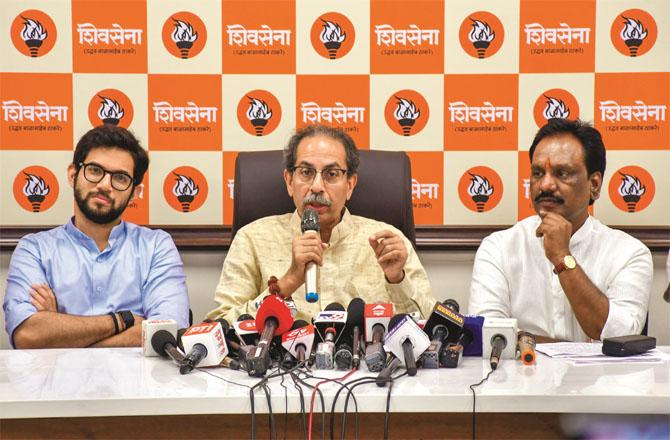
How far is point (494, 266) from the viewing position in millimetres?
2244

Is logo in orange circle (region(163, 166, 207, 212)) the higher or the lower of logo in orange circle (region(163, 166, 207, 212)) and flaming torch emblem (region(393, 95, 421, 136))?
the lower

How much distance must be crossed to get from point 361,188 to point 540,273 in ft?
2.19

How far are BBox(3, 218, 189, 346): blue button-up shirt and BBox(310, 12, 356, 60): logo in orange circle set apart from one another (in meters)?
1.07

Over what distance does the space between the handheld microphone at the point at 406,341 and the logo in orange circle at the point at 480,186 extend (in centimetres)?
154

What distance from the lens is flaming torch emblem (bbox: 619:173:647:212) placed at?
9.02ft

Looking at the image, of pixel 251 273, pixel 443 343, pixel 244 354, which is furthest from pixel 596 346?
pixel 251 273

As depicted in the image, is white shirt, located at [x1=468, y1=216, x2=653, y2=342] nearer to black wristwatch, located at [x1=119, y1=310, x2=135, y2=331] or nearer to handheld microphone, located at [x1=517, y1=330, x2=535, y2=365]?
handheld microphone, located at [x1=517, y1=330, x2=535, y2=365]

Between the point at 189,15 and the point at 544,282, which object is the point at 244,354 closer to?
the point at 544,282

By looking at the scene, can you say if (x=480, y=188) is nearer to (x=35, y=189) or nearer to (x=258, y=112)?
(x=258, y=112)

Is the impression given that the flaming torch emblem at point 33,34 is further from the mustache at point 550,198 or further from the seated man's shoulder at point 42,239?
the mustache at point 550,198

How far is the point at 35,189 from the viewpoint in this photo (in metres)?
2.77

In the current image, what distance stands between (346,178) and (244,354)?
0.99 metres

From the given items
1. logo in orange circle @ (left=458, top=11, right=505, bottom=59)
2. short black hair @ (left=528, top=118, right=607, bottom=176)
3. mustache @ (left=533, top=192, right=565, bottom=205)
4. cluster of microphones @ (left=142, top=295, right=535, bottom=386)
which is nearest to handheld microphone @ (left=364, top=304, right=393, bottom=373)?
cluster of microphones @ (left=142, top=295, right=535, bottom=386)

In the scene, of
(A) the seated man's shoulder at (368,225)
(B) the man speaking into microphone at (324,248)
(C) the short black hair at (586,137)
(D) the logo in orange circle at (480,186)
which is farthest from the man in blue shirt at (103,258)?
(C) the short black hair at (586,137)
